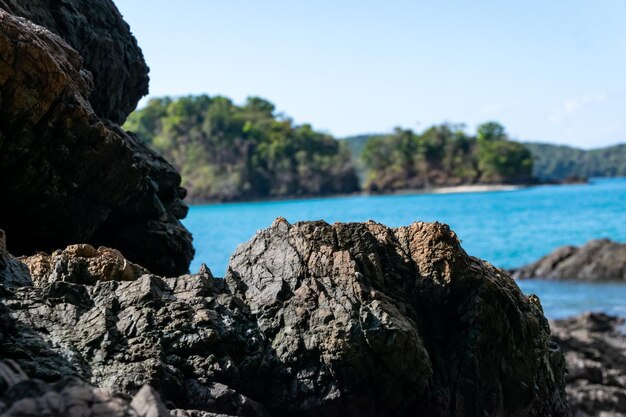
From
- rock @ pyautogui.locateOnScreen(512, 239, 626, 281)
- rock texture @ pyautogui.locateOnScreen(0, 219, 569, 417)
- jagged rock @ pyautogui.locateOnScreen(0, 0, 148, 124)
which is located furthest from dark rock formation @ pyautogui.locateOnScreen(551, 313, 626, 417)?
rock @ pyautogui.locateOnScreen(512, 239, 626, 281)

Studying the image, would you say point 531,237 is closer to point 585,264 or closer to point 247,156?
point 585,264

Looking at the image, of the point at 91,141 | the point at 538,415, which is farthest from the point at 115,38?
the point at 538,415

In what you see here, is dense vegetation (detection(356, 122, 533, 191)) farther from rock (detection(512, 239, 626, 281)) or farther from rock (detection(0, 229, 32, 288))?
rock (detection(0, 229, 32, 288))

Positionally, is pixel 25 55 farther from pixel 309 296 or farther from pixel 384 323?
pixel 384 323

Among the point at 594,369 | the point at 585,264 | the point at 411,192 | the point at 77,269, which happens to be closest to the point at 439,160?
the point at 411,192

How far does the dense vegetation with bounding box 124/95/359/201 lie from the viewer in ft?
510

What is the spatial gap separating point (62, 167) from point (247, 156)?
148m

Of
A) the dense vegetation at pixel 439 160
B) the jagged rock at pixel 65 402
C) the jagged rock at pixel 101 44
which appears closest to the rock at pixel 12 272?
the jagged rock at pixel 65 402

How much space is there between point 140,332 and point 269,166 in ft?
495

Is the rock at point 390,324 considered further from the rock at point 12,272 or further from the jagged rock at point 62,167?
the jagged rock at point 62,167

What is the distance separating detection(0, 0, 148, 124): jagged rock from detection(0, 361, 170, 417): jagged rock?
6.52 m

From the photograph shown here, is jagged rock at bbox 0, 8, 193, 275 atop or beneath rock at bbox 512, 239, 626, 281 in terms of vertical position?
atop

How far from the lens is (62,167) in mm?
8734

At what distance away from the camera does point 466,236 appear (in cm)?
5866
